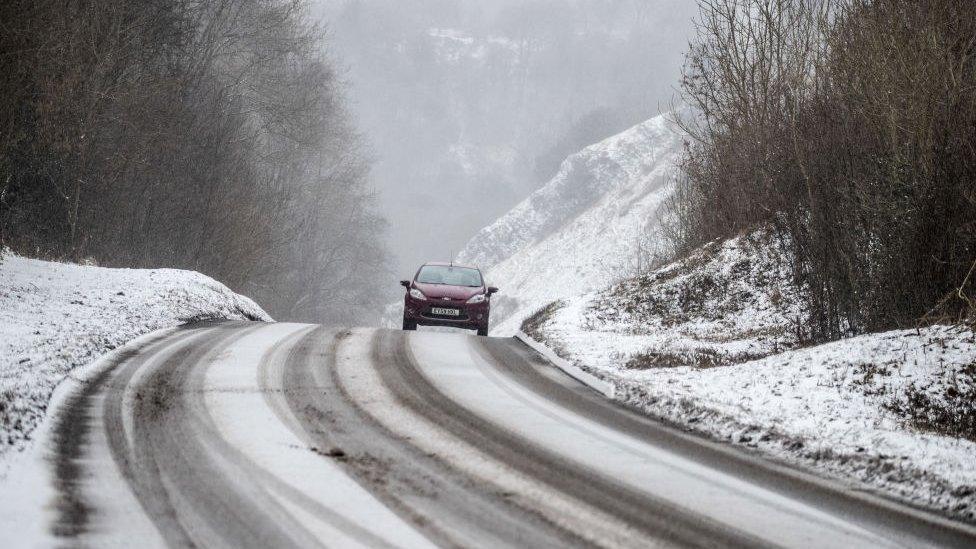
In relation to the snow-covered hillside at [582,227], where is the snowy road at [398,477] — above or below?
below

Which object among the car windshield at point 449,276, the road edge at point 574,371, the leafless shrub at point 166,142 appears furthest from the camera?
the car windshield at point 449,276

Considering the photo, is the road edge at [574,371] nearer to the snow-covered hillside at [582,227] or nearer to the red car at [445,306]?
the red car at [445,306]

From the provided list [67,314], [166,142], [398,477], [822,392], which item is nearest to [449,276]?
[67,314]

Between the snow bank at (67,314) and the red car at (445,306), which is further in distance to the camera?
the red car at (445,306)

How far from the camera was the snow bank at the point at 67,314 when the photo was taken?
18.9ft

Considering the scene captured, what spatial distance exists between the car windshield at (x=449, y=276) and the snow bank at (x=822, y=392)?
388 cm

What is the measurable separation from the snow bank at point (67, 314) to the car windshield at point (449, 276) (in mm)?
3648

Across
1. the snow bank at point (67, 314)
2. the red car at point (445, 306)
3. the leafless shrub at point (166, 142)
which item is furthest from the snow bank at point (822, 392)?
the leafless shrub at point (166, 142)

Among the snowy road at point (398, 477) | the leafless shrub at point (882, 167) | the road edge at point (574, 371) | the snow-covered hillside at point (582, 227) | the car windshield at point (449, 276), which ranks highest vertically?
the snow-covered hillside at point (582, 227)

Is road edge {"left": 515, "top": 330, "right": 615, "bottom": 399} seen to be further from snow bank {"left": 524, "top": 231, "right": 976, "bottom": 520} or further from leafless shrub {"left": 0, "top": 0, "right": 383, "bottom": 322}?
leafless shrub {"left": 0, "top": 0, "right": 383, "bottom": 322}

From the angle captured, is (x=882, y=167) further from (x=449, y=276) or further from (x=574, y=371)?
(x=449, y=276)

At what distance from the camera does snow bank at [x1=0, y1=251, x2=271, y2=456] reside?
18.9 ft

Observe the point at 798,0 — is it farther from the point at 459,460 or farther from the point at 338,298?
the point at 338,298

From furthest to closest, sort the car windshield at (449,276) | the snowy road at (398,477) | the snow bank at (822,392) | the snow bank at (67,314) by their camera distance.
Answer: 1. the car windshield at (449,276)
2. the snow bank at (67,314)
3. the snow bank at (822,392)
4. the snowy road at (398,477)
